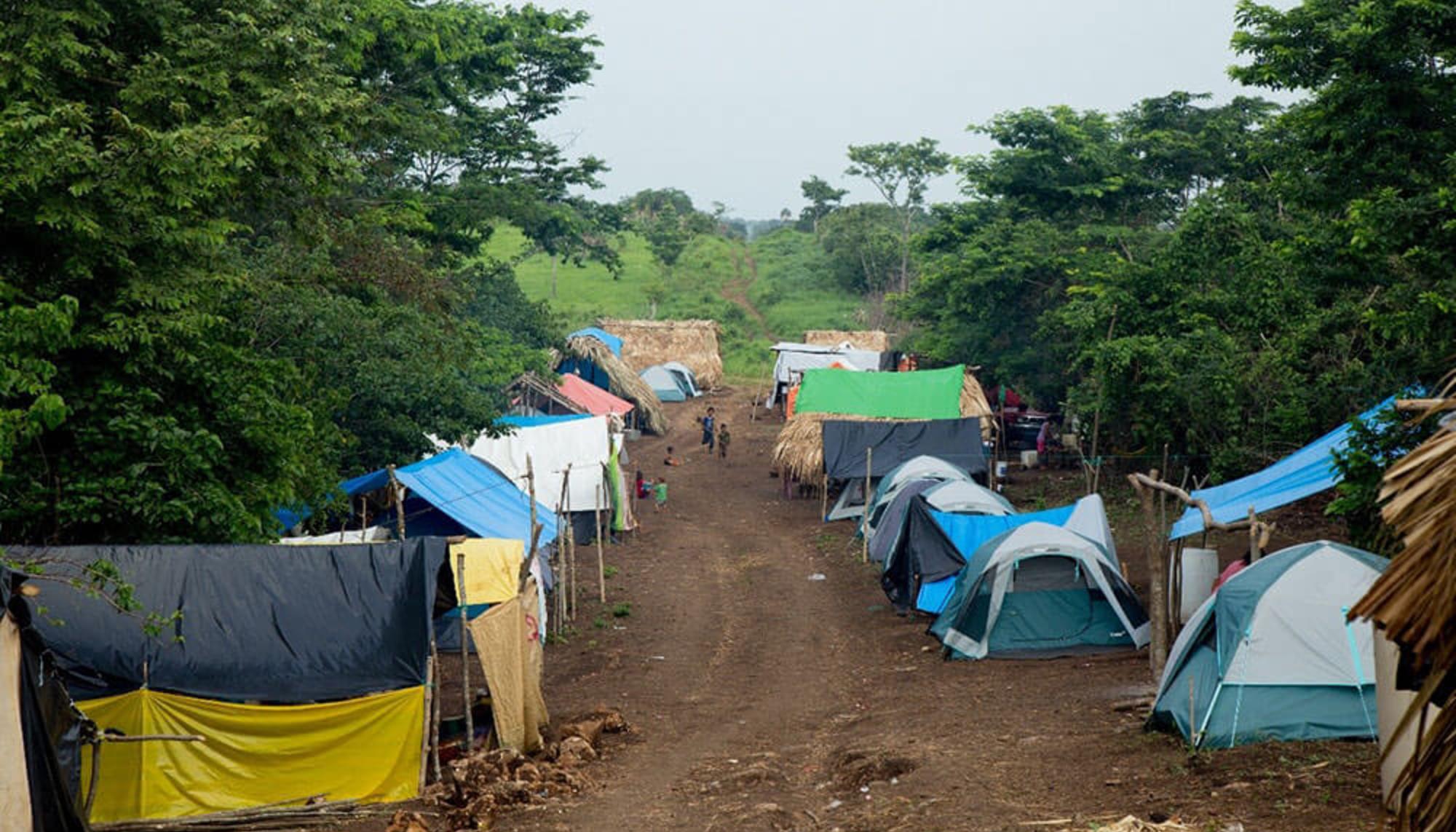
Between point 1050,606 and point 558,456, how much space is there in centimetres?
995

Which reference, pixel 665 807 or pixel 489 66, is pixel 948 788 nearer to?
pixel 665 807

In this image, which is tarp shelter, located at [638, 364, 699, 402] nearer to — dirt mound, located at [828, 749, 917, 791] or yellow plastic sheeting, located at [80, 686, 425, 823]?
dirt mound, located at [828, 749, 917, 791]

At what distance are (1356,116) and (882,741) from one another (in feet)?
28.0

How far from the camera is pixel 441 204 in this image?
23781 millimetres

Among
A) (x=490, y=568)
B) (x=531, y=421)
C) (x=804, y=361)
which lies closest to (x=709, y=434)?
(x=804, y=361)

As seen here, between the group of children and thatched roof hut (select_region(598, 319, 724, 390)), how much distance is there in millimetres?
5729

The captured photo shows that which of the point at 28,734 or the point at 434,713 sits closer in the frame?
the point at 28,734

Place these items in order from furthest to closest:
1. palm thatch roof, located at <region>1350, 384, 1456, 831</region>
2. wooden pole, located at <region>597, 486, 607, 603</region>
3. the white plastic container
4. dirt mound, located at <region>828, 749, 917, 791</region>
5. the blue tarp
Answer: wooden pole, located at <region>597, 486, 607, 603</region> < the blue tarp < the white plastic container < dirt mound, located at <region>828, 749, 917, 791</region> < palm thatch roof, located at <region>1350, 384, 1456, 831</region>

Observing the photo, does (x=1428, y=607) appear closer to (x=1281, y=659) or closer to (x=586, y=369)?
(x=1281, y=659)

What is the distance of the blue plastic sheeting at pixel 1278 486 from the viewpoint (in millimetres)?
13117

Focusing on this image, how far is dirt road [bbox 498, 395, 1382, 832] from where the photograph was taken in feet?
29.5

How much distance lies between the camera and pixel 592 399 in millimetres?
32812

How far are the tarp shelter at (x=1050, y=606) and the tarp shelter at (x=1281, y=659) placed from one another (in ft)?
14.1

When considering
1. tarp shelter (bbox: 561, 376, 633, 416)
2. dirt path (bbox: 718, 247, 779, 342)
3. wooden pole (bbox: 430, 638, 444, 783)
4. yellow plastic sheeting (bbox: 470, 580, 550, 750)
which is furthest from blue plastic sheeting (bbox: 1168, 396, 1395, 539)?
dirt path (bbox: 718, 247, 779, 342)
